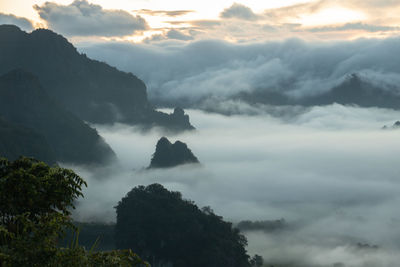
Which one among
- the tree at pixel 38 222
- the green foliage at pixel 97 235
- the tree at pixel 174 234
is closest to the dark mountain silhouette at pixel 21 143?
the green foliage at pixel 97 235

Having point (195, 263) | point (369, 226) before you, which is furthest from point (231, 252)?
point (369, 226)

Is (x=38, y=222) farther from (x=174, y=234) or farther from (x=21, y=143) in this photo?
(x=21, y=143)

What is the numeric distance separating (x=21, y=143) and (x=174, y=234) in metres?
99.1

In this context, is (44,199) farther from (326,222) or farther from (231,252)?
(326,222)

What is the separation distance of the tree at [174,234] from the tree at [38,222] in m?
69.8

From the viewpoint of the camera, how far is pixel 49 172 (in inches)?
869

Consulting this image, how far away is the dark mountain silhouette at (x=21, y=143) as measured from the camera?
164875 mm

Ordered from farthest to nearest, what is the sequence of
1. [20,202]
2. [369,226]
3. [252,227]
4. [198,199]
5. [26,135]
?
[198,199], [26,135], [369,226], [252,227], [20,202]

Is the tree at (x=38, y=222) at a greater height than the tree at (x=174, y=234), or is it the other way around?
the tree at (x=174, y=234)

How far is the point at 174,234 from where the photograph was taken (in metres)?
97.8

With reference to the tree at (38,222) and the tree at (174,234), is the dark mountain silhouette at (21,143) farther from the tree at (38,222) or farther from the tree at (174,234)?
the tree at (38,222)

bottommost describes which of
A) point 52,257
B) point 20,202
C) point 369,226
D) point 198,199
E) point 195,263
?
point 52,257

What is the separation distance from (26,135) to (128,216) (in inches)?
3514

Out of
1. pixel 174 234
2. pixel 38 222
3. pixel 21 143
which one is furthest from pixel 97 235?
pixel 38 222
